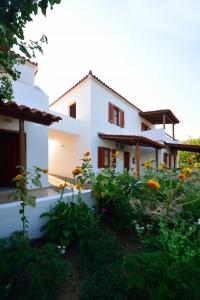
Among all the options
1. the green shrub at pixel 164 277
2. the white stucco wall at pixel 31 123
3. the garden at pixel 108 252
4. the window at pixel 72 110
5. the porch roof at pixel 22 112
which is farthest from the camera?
the window at pixel 72 110

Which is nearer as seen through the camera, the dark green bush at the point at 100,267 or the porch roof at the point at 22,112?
the dark green bush at the point at 100,267

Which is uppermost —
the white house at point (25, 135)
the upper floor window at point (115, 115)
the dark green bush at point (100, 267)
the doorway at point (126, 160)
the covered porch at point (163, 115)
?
the covered porch at point (163, 115)

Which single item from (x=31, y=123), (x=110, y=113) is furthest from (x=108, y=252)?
(x=110, y=113)

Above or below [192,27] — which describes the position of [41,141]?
below

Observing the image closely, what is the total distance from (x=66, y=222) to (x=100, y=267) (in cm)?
110

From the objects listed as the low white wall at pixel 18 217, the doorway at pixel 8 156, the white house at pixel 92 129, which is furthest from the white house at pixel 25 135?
the low white wall at pixel 18 217

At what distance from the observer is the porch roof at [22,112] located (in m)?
5.43

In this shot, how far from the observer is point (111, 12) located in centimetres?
466

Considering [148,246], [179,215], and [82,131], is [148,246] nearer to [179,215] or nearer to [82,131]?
[179,215]

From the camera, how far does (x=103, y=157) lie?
1273cm

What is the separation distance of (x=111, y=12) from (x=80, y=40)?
1011 millimetres

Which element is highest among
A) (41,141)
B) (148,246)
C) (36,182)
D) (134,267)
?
(41,141)

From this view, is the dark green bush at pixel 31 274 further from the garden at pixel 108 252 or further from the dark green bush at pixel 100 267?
the dark green bush at pixel 100 267

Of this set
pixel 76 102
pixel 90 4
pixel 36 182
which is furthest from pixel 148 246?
pixel 76 102
